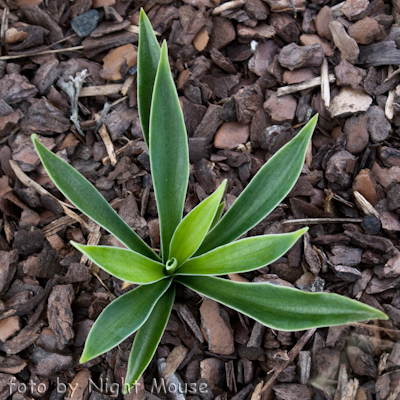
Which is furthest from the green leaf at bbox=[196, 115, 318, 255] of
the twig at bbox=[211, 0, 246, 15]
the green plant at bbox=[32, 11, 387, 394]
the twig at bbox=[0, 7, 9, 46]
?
the twig at bbox=[0, 7, 9, 46]

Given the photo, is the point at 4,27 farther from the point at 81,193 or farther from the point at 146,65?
the point at 81,193

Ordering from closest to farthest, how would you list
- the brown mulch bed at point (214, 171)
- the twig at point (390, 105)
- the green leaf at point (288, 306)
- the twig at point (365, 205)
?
the green leaf at point (288, 306) → the brown mulch bed at point (214, 171) → the twig at point (365, 205) → the twig at point (390, 105)

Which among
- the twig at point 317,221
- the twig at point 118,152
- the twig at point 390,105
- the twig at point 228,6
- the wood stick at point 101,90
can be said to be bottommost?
the twig at point 317,221

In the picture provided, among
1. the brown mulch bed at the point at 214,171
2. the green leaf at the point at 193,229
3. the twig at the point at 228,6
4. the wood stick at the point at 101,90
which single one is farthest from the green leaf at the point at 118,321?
the twig at the point at 228,6

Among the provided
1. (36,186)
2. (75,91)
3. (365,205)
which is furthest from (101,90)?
(365,205)

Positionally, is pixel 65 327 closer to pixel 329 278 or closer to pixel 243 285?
pixel 243 285

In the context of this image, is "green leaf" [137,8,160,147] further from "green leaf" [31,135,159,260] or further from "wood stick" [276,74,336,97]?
"wood stick" [276,74,336,97]

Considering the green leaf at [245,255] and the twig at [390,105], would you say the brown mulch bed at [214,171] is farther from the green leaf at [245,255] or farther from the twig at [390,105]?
the green leaf at [245,255]
